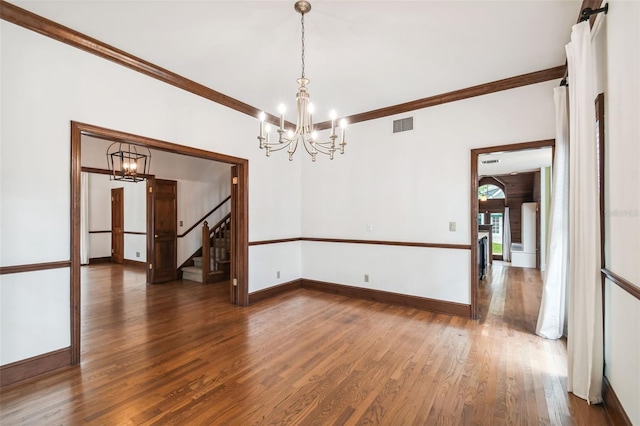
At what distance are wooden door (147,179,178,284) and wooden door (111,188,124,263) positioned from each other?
3161 mm

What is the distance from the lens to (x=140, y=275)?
6.62 m

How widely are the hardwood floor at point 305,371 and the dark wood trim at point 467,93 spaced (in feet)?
9.58

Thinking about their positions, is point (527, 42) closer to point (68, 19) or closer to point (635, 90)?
point (635, 90)

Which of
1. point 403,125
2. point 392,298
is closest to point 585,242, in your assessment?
point 392,298

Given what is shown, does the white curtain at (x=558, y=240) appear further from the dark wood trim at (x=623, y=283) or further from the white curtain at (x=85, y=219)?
the white curtain at (x=85, y=219)

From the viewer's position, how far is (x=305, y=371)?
2465 mm

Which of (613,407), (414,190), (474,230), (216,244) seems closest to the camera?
(613,407)

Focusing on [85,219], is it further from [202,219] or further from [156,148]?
[156,148]

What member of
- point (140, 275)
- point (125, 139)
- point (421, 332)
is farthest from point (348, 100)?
point (140, 275)

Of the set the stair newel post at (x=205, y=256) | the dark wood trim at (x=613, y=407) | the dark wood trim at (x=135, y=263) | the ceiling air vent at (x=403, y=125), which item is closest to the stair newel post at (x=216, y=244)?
the stair newel post at (x=205, y=256)

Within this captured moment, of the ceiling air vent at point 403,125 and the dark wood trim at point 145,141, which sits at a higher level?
the ceiling air vent at point 403,125

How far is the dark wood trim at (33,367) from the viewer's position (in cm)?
221

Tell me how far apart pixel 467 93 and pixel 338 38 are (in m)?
2.06

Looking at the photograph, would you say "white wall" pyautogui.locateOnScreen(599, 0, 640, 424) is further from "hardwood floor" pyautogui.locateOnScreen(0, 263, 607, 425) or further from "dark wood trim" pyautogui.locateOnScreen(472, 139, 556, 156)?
"dark wood trim" pyautogui.locateOnScreen(472, 139, 556, 156)
